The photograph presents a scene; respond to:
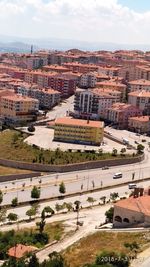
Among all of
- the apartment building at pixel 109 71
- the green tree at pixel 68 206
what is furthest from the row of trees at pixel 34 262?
the apartment building at pixel 109 71

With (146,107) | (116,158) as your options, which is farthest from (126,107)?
(116,158)

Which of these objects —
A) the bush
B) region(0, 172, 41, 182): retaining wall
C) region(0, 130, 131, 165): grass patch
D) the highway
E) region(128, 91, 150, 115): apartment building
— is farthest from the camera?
region(128, 91, 150, 115): apartment building

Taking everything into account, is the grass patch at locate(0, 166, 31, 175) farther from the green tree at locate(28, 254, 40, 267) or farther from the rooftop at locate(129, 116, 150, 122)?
the green tree at locate(28, 254, 40, 267)

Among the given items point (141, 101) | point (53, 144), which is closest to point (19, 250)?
point (53, 144)

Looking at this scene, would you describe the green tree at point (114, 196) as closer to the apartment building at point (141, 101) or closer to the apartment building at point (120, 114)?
the apartment building at point (120, 114)

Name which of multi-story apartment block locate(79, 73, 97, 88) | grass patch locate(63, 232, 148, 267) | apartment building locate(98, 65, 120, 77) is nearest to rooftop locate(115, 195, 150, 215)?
grass patch locate(63, 232, 148, 267)

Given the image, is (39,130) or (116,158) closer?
(116,158)

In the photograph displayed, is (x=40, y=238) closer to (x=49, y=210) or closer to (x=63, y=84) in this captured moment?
(x=49, y=210)

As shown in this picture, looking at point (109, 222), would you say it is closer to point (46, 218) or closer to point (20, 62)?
point (46, 218)
